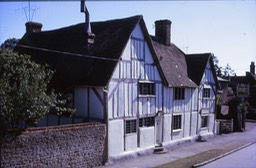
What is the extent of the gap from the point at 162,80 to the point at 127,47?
479 centimetres

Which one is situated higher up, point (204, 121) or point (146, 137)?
point (204, 121)

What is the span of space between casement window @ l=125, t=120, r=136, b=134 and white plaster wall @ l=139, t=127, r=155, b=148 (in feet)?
2.20

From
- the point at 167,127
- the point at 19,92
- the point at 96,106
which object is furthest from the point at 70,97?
the point at 167,127

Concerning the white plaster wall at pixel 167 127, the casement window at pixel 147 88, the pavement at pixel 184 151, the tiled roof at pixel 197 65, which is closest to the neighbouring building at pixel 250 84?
the pavement at pixel 184 151

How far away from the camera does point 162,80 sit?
2312 centimetres

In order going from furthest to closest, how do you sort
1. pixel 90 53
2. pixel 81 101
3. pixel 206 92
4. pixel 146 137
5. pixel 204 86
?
1. pixel 206 92
2. pixel 204 86
3. pixel 146 137
4. pixel 90 53
5. pixel 81 101

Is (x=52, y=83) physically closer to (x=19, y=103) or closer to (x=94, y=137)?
(x=94, y=137)

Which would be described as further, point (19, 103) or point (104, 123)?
point (104, 123)

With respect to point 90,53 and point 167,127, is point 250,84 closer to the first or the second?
point 167,127

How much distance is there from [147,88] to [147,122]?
A: 96.4 inches

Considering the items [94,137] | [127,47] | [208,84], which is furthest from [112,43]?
[208,84]

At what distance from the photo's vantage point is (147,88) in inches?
856

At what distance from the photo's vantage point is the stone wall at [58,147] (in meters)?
12.9

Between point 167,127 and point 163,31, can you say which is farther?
point 163,31
